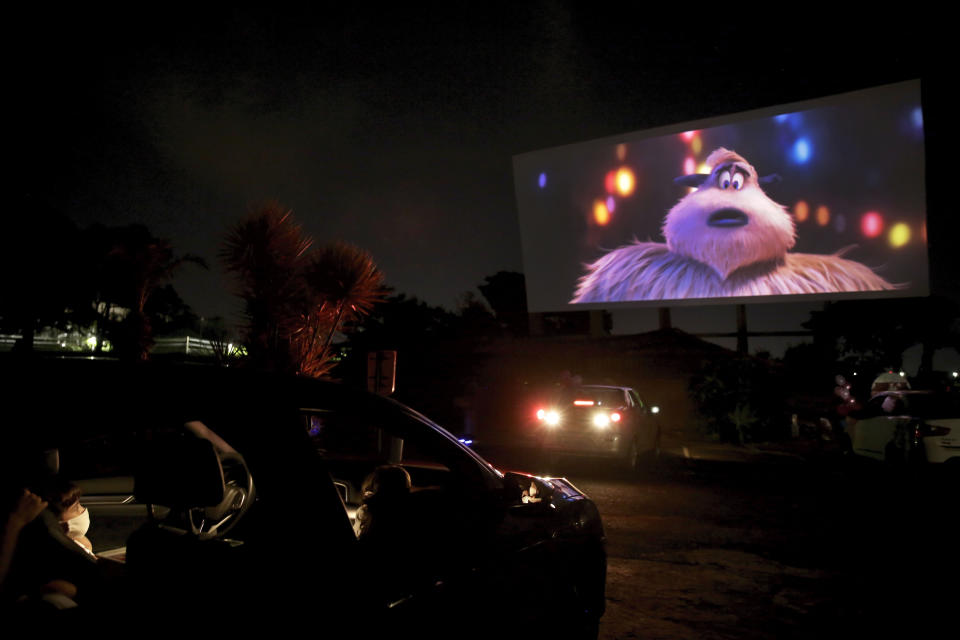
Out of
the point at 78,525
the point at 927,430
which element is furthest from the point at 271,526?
the point at 927,430

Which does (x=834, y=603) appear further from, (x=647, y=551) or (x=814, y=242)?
(x=814, y=242)

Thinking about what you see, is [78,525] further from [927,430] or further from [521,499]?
[927,430]

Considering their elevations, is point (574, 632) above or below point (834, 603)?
above

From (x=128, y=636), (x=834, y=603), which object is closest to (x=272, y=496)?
(x=128, y=636)

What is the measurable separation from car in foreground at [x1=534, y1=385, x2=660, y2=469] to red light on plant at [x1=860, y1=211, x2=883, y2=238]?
8011 millimetres

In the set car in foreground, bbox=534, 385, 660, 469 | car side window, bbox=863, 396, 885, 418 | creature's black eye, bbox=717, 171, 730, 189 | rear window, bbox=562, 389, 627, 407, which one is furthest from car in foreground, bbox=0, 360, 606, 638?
creature's black eye, bbox=717, 171, 730, 189

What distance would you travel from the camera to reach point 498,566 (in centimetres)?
Result: 232

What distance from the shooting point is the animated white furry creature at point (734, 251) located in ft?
50.7

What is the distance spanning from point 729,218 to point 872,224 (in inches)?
122

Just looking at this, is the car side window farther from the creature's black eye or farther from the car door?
the creature's black eye

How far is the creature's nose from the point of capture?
623 inches

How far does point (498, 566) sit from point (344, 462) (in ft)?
7.89

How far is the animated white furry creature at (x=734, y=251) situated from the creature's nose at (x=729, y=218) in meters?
0.02

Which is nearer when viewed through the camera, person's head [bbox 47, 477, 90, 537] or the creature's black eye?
person's head [bbox 47, 477, 90, 537]
